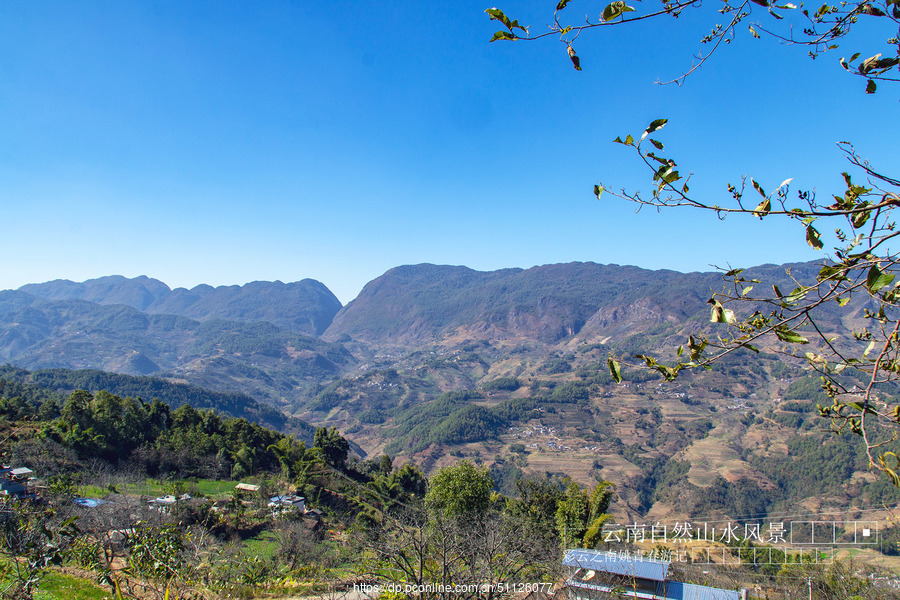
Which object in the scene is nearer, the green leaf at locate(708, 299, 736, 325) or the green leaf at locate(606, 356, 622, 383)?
the green leaf at locate(708, 299, 736, 325)

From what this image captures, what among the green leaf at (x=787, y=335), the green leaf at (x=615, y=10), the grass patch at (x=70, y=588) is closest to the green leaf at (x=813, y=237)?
the green leaf at (x=787, y=335)

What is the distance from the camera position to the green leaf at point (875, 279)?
1374 mm

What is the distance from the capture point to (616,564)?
1127 cm

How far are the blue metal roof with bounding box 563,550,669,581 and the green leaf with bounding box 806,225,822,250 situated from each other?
36.2 ft

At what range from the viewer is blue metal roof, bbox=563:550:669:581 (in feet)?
36.0

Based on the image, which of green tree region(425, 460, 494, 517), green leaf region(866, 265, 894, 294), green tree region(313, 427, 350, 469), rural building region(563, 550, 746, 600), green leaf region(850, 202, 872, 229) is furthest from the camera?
green tree region(313, 427, 350, 469)

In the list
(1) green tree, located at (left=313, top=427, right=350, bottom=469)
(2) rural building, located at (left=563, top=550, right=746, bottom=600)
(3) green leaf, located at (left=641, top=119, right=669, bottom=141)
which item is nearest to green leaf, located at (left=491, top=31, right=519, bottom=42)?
(3) green leaf, located at (left=641, top=119, right=669, bottom=141)

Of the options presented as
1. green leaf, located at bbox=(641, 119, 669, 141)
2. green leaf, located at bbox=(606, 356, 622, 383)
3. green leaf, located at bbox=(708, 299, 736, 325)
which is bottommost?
green leaf, located at bbox=(606, 356, 622, 383)

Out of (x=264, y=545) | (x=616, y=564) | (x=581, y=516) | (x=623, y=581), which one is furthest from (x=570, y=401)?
(x=623, y=581)

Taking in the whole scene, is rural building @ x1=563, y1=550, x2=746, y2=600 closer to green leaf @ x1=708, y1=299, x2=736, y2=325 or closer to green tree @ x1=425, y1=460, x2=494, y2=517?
green tree @ x1=425, y1=460, x2=494, y2=517

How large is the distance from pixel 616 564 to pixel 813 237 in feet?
39.0

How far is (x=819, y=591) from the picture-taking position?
12031 millimetres

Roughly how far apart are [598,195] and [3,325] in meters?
271

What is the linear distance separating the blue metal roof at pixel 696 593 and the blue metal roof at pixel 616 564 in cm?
41
